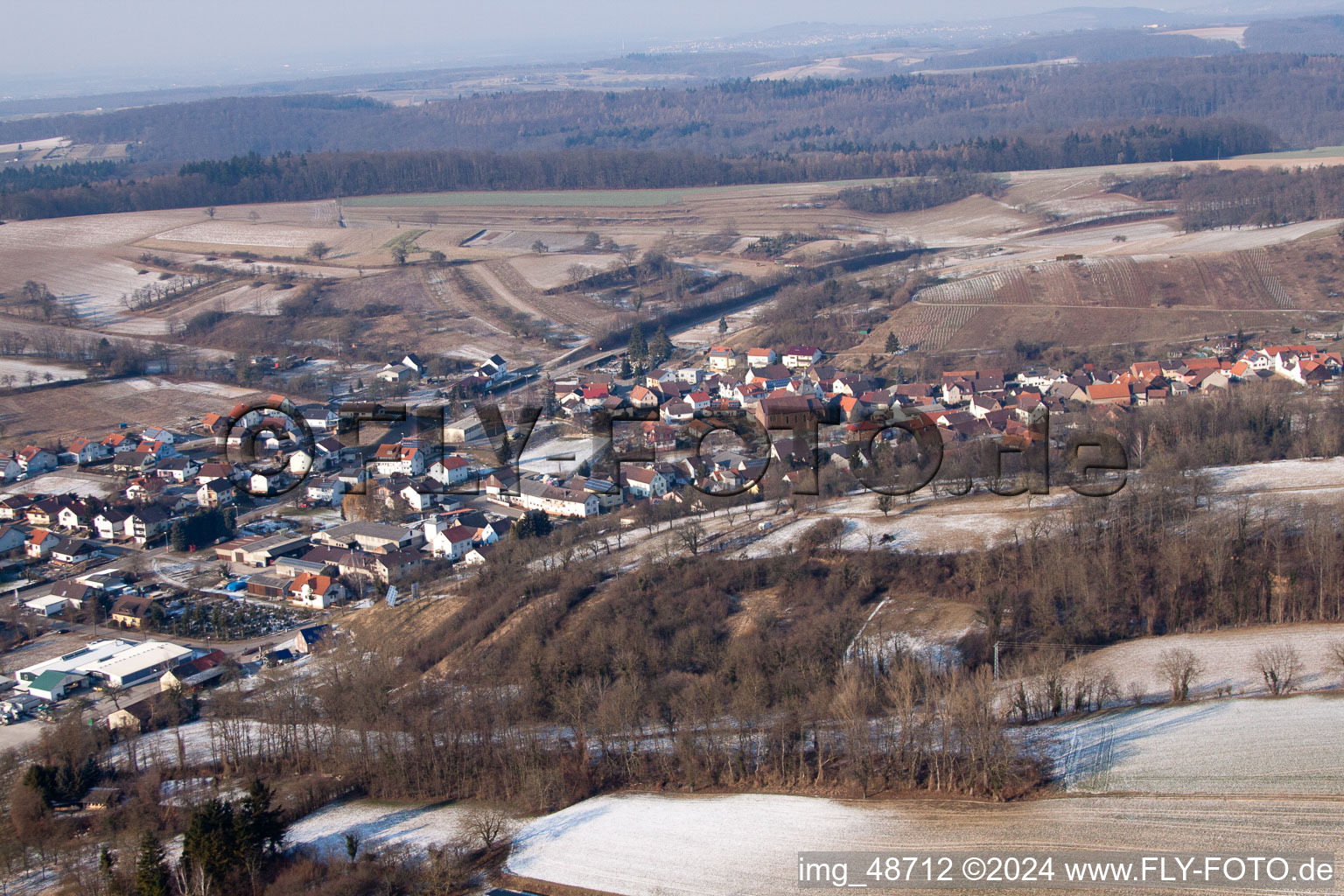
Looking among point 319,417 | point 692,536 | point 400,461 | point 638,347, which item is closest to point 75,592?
point 400,461

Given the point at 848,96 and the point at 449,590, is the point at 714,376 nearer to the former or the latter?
the point at 449,590

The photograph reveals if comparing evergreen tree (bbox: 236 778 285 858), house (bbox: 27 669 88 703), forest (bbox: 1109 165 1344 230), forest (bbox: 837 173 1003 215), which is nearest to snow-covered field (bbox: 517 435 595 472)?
house (bbox: 27 669 88 703)

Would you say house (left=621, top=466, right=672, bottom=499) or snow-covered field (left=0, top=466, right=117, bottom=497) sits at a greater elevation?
snow-covered field (left=0, top=466, right=117, bottom=497)

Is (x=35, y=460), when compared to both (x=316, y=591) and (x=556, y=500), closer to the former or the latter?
(x=316, y=591)

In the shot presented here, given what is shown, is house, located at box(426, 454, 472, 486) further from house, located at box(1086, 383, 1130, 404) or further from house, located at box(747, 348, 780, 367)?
house, located at box(1086, 383, 1130, 404)

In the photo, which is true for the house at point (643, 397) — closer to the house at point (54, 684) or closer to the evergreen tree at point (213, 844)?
the house at point (54, 684)
